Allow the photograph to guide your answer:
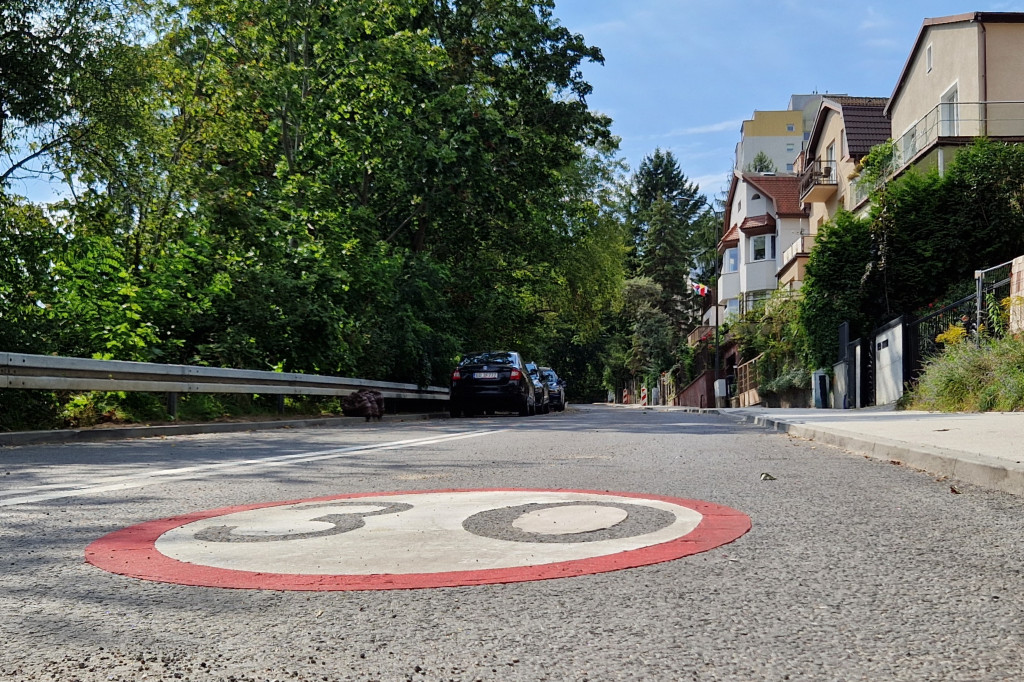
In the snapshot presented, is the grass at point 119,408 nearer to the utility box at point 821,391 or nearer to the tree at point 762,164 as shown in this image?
the utility box at point 821,391

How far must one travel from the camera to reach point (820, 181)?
42656 mm

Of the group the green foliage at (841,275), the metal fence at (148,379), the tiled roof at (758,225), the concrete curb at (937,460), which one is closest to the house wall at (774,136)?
the tiled roof at (758,225)

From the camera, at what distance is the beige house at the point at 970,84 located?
95.0 feet

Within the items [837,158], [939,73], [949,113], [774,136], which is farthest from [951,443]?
[774,136]

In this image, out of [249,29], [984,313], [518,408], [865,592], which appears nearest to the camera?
[865,592]

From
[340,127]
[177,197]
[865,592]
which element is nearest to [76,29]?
[177,197]

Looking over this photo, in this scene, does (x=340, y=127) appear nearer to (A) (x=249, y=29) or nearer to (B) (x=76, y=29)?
(A) (x=249, y=29)

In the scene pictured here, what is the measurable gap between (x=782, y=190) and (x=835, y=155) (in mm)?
11410

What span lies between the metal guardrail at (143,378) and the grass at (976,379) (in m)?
10.6

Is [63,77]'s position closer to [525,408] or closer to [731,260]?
[525,408]

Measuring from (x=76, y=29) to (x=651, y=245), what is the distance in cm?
6648

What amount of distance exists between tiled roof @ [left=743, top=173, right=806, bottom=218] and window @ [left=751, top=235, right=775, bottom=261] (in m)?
2.28

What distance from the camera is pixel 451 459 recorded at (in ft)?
27.8

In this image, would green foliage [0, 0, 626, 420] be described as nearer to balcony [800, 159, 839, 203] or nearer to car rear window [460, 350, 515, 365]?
car rear window [460, 350, 515, 365]
